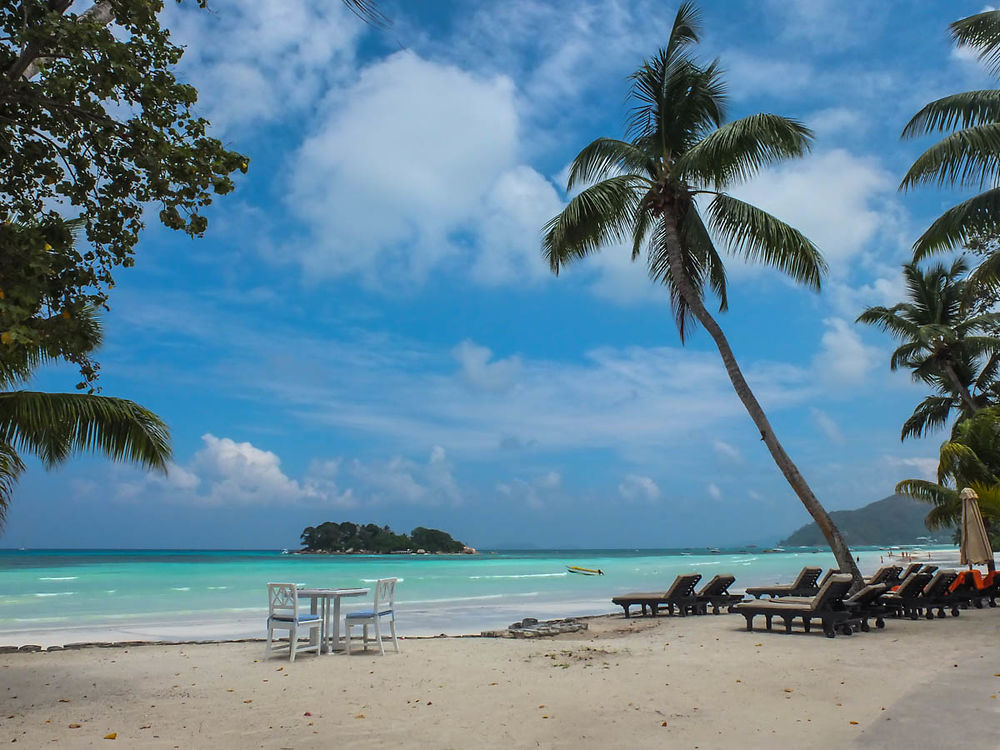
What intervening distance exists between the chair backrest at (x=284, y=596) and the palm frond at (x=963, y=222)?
10855 mm

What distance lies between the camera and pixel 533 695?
6.17 m

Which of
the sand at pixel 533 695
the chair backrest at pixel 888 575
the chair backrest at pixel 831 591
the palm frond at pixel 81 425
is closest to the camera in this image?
the sand at pixel 533 695

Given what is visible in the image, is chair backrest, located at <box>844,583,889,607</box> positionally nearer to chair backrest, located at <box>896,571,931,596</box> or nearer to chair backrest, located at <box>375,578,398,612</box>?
chair backrest, located at <box>896,571,931,596</box>

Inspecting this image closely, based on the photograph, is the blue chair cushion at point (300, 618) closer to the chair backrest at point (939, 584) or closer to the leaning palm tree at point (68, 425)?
the leaning palm tree at point (68, 425)

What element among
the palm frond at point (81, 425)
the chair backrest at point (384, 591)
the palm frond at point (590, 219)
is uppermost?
the palm frond at point (590, 219)

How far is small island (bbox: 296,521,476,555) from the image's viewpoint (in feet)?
314

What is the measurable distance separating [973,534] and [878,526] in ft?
623

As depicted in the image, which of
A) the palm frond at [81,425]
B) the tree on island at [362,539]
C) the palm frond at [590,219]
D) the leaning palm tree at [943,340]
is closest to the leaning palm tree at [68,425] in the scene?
the palm frond at [81,425]

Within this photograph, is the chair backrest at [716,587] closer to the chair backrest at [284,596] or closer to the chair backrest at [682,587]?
the chair backrest at [682,587]

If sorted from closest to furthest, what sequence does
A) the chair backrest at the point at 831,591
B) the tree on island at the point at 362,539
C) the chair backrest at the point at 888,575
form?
the chair backrest at the point at 831,591 < the chair backrest at the point at 888,575 < the tree on island at the point at 362,539

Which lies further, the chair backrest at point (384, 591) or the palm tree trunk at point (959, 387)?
the palm tree trunk at point (959, 387)

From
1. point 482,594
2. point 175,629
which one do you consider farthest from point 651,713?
point 482,594

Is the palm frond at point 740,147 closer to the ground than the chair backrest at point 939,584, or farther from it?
farther from it

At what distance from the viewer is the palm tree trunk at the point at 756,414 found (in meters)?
12.6
